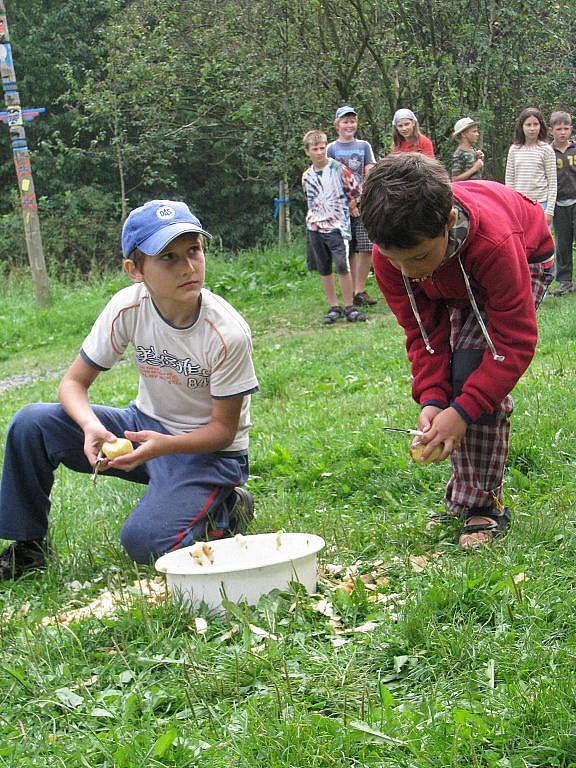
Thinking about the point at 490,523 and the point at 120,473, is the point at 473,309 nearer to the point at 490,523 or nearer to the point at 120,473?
the point at 490,523

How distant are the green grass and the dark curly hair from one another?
43.4 inches

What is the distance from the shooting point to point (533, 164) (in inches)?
421

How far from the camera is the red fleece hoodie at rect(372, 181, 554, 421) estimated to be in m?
3.34

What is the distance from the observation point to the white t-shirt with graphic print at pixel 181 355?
3.83 meters

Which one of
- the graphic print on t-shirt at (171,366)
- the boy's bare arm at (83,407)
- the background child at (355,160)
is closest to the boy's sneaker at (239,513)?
the graphic print on t-shirt at (171,366)

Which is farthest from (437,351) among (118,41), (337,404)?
(118,41)

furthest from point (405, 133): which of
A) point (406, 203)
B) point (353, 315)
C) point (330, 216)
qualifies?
point (406, 203)

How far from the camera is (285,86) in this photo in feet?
50.7

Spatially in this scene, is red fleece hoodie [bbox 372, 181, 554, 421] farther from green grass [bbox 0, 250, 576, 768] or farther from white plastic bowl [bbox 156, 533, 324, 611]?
white plastic bowl [bbox 156, 533, 324, 611]

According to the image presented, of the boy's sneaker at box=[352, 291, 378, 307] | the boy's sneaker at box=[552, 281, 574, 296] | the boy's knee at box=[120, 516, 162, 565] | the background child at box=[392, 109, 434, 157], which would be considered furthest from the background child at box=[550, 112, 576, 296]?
the boy's knee at box=[120, 516, 162, 565]

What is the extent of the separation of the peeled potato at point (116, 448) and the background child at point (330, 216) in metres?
7.01

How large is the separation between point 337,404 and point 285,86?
10.4 meters

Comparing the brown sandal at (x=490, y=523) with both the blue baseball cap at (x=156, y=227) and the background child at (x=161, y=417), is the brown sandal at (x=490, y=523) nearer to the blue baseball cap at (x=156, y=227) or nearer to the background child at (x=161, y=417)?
the background child at (x=161, y=417)

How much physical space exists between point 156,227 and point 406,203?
1.12 m
